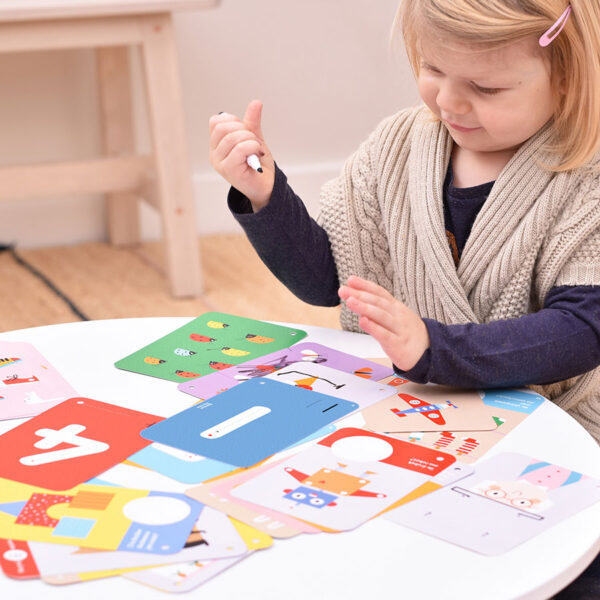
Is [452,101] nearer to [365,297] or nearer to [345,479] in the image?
[365,297]

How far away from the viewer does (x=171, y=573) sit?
19.3 inches

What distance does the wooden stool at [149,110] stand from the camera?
5.71ft

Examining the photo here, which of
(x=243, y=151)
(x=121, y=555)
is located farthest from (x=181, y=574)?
(x=243, y=151)

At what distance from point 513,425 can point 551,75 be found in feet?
1.02

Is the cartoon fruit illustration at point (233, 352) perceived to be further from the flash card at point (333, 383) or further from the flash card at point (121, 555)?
the flash card at point (121, 555)

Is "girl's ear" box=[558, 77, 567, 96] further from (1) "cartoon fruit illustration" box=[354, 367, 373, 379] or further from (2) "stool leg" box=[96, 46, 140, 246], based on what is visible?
(2) "stool leg" box=[96, 46, 140, 246]

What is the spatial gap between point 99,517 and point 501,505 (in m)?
0.24

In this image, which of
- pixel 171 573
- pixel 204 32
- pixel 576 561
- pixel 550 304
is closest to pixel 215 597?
pixel 171 573

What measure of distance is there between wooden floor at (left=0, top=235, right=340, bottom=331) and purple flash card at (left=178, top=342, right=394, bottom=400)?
97cm

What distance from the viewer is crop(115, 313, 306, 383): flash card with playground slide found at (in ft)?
2.53

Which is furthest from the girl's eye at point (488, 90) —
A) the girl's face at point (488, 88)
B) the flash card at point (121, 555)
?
the flash card at point (121, 555)

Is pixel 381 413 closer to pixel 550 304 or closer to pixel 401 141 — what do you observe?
pixel 550 304

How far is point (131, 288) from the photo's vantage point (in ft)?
6.54

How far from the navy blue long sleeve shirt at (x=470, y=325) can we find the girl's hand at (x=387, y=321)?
0.01m
